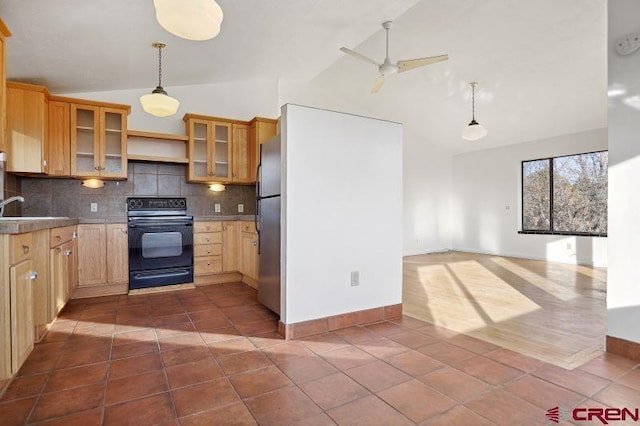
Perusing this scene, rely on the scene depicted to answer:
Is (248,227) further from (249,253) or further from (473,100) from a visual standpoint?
(473,100)

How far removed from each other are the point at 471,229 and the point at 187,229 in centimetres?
650

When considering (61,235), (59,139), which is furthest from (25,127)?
(61,235)

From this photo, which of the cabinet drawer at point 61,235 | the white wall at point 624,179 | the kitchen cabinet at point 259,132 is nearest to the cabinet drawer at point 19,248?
the cabinet drawer at point 61,235

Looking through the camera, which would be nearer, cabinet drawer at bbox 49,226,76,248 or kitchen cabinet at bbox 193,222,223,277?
Result: cabinet drawer at bbox 49,226,76,248

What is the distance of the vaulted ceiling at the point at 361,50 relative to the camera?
2924 millimetres

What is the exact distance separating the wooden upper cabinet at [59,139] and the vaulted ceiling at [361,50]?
0.30 metres

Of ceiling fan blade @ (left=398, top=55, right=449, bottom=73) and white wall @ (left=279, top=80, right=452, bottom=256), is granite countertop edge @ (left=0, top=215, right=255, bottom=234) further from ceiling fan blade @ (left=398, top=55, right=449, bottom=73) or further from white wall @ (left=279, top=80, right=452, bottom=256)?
white wall @ (left=279, top=80, right=452, bottom=256)

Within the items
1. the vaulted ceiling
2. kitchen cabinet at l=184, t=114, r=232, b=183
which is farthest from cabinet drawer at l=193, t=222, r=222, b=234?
the vaulted ceiling

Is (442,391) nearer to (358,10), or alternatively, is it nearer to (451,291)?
(451,291)

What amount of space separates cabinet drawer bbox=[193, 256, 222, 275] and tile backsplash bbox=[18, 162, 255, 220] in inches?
29.5

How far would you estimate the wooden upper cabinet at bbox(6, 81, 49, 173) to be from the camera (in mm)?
3479

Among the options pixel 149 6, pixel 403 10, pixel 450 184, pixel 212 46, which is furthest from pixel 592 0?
pixel 450 184

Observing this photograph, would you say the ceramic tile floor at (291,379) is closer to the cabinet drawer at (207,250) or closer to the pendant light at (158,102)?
the cabinet drawer at (207,250)

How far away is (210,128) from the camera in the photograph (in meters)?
4.87
